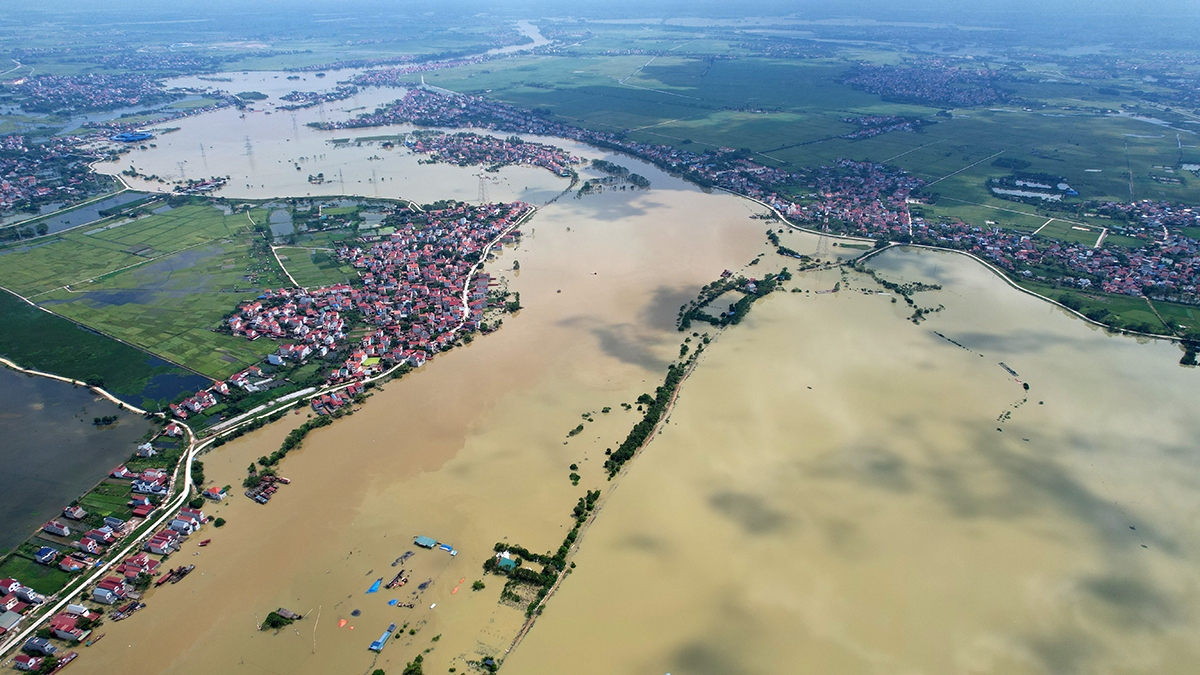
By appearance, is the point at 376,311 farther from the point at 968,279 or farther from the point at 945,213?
the point at 945,213

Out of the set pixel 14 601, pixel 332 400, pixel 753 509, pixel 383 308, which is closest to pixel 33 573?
pixel 14 601

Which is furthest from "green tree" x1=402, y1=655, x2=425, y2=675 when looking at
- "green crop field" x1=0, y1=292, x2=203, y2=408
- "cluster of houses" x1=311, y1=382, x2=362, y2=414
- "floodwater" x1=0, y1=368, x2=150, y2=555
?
"green crop field" x1=0, y1=292, x2=203, y2=408

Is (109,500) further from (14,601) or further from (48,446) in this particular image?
(48,446)

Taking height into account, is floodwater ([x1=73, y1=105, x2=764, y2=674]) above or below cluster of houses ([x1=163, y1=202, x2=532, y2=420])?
below

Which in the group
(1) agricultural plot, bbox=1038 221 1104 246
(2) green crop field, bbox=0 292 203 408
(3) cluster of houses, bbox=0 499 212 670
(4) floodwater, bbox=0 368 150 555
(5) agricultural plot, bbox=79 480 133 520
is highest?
(1) agricultural plot, bbox=1038 221 1104 246

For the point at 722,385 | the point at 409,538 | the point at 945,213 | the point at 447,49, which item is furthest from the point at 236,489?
the point at 447,49

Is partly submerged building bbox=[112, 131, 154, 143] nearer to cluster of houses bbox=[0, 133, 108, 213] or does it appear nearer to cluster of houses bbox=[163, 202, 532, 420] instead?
cluster of houses bbox=[0, 133, 108, 213]
